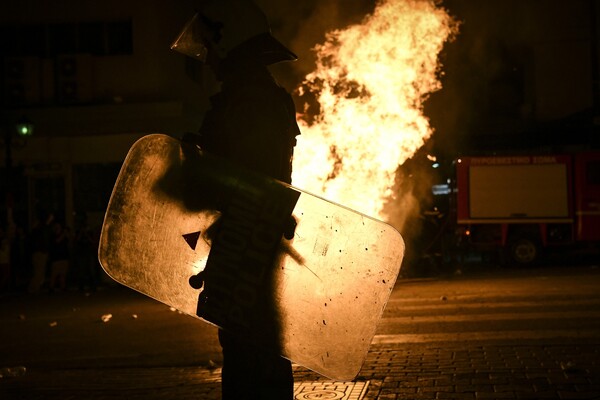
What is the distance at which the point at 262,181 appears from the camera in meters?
2.80

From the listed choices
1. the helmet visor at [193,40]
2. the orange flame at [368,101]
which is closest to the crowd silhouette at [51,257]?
the orange flame at [368,101]

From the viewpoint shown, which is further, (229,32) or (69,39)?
(69,39)

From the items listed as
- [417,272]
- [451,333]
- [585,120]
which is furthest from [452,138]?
[451,333]

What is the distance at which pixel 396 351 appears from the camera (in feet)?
23.8

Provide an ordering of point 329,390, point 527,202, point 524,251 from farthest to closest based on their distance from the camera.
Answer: point 527,202 < point 524,251 < point 329,390

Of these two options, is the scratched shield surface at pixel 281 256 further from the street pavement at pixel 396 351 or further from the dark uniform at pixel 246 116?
the street pavement at pixel 396 351

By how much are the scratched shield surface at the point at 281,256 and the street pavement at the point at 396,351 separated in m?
2.73

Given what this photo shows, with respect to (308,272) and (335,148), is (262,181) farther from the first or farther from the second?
(335,148)

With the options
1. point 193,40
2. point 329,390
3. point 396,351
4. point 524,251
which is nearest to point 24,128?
point 524,251

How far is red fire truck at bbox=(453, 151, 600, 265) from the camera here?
19.8 meters

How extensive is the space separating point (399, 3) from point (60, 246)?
9.19 metres

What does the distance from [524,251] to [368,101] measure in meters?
8.38

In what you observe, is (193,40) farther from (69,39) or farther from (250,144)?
(69,39)

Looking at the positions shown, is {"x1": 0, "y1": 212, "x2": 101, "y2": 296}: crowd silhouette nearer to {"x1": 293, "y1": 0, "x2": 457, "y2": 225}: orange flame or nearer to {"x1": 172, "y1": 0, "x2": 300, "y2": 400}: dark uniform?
{"x1": 293, "y1": 0, "x2": 457, "y2": 225}: orange flame
